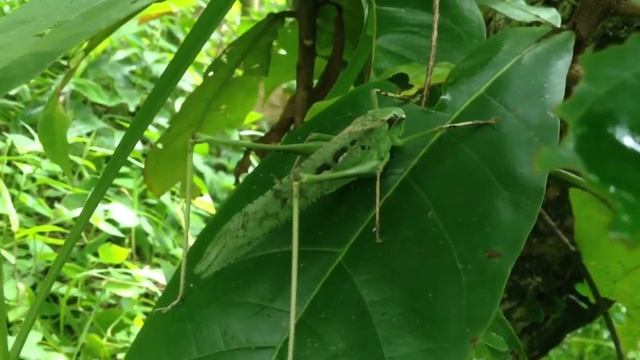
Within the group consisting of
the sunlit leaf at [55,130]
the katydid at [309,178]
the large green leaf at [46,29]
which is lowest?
the sunlit leaf at [55,130]

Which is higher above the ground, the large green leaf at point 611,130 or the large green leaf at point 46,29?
the large green leaf at point 611,130

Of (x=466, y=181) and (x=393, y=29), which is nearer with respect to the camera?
(x=466, y=181)

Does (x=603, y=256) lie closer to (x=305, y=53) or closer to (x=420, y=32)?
(x=420, y=32)

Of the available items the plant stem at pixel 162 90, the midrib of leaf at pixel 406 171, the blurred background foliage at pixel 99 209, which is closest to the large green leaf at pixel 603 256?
the midrib of leaf at pixel 406 171

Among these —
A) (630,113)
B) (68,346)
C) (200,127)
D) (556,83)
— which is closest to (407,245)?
(556,83)

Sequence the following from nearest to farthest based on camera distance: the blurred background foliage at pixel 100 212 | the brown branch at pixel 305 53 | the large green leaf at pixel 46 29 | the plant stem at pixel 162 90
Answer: the large green leaf at pixel 46 29 → the plant stem at pixel 162 90 → the brown branch at pixel 305 53 → the blurred background foliage at pixel 100 212

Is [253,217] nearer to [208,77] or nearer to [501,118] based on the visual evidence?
[501,118]

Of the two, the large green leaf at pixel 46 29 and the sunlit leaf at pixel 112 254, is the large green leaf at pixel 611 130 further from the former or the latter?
the sunlit leaf at pixel 112 254
